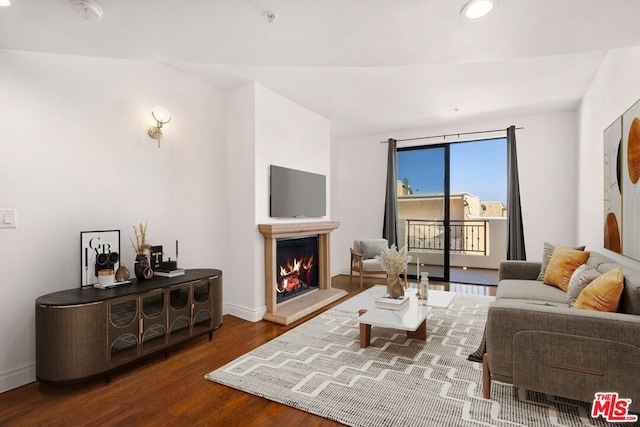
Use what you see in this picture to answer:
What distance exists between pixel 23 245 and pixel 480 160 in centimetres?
761

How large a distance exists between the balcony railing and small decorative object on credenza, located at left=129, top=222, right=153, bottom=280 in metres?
5.08

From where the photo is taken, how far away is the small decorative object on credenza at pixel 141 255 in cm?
288

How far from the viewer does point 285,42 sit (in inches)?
81.7

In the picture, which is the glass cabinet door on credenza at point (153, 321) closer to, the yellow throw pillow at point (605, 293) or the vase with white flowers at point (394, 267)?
the vase with white flowers at point (394, 267)

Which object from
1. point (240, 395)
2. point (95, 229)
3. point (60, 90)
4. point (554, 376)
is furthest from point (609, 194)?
point (60, 90)

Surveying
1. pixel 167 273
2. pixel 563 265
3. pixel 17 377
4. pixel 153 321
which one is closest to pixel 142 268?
pixel 167 273

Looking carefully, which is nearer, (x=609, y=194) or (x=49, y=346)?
(x=49, y=346)

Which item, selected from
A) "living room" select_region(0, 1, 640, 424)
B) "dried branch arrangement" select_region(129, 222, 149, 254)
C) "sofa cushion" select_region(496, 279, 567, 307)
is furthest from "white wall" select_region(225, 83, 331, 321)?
"sofa cushion" select_region(496, 279, 567, 307)

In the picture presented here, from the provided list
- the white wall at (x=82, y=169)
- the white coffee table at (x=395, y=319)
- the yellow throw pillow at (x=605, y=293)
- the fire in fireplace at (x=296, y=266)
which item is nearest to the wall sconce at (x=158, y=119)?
the white wall at (x=82, y=169)

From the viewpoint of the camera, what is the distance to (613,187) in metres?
2.89

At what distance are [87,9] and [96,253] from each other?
1.82 metres

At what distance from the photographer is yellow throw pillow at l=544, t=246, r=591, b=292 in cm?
306

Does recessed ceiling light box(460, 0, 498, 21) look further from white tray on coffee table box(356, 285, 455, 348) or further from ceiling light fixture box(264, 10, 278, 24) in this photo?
white tray on coffee table box(356, 285, 455, 348)

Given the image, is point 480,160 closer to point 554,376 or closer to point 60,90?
point 554,376
